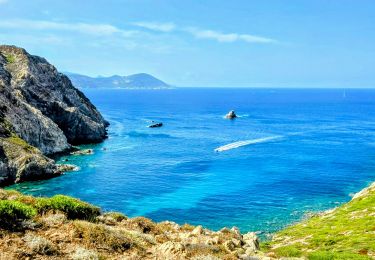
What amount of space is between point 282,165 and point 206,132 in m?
60.5

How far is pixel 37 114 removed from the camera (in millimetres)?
115812

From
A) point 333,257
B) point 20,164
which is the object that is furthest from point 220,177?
point 333,257

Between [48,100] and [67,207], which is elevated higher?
[48,100]

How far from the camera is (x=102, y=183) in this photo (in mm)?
85750

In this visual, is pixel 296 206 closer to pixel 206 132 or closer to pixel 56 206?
pixel 56 206

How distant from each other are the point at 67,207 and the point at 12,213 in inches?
187

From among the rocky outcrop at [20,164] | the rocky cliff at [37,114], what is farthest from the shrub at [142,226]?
the rocky cliff at [37,114]

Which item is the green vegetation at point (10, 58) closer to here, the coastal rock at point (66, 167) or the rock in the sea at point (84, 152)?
the rock in the sea at point (84, 152)

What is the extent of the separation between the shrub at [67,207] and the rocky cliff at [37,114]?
211 feet

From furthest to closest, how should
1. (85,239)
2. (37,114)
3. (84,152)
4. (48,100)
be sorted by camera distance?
(48,100), (84,152), (37,114), (85,239)

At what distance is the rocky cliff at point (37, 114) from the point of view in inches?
3504

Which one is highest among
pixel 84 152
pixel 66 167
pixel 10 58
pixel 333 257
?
pixel 10 58

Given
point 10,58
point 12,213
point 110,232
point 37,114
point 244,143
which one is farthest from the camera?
point 10,58

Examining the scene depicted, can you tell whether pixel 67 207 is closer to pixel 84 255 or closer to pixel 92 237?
pixel 92 237
